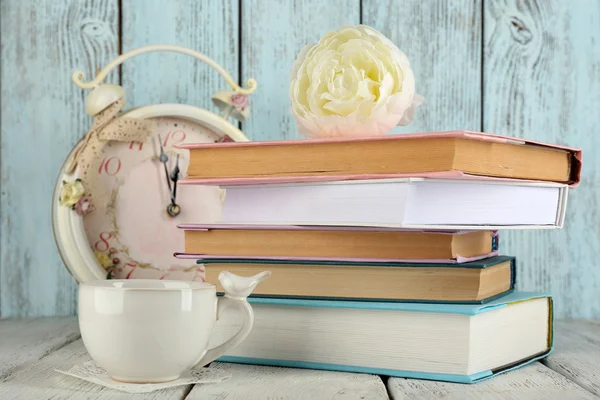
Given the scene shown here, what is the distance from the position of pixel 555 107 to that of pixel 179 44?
0.56m

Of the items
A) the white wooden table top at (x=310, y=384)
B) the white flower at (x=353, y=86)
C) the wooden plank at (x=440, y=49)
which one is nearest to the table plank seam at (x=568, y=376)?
the white wooden table top at (x=310, y=384)

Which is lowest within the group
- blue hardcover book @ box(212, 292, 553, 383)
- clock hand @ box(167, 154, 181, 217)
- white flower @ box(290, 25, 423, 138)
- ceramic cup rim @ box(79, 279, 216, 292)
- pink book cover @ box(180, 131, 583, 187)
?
blue hardcover book @ box(212, 292, 553, 383)

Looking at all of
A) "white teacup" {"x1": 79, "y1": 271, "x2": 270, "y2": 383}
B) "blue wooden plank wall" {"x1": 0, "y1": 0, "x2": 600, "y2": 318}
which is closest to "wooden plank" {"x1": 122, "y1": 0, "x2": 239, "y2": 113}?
"blue wooden plank wall" {"x1": 0, "y1": 0, "x2": 600, "y2": 318}

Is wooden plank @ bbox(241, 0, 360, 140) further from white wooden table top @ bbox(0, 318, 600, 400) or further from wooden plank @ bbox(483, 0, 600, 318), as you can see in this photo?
white wooden table top @ bbox(0, 318, 600, 400)

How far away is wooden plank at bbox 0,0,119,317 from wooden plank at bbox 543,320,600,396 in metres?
0.68

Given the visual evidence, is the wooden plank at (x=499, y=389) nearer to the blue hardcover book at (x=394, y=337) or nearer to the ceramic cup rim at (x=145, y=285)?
the blue hardcover book at (x=394, y=337)

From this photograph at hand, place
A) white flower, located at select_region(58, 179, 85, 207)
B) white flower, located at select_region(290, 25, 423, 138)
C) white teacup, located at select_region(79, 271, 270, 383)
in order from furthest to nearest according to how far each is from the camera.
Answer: white flower, located at select_region(58, 179, 85, 207) < white flower, located at select_region(290, 25, 423, 138) < white teacup, located at select_region(79, 271, 270, 383)

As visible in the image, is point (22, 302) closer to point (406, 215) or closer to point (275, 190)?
point (275, 190)

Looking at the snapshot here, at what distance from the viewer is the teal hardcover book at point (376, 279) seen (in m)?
0.68

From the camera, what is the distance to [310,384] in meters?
0.66

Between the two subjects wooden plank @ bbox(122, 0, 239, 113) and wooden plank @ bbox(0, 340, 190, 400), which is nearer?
wooden plank @ bbox(0, 340, 190, 400)

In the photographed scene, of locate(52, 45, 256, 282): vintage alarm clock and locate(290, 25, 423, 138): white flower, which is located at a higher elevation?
locate(290, 25, 423, 138): white flower

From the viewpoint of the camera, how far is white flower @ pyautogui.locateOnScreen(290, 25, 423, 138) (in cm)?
75

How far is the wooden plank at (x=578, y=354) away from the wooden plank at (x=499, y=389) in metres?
0.02
